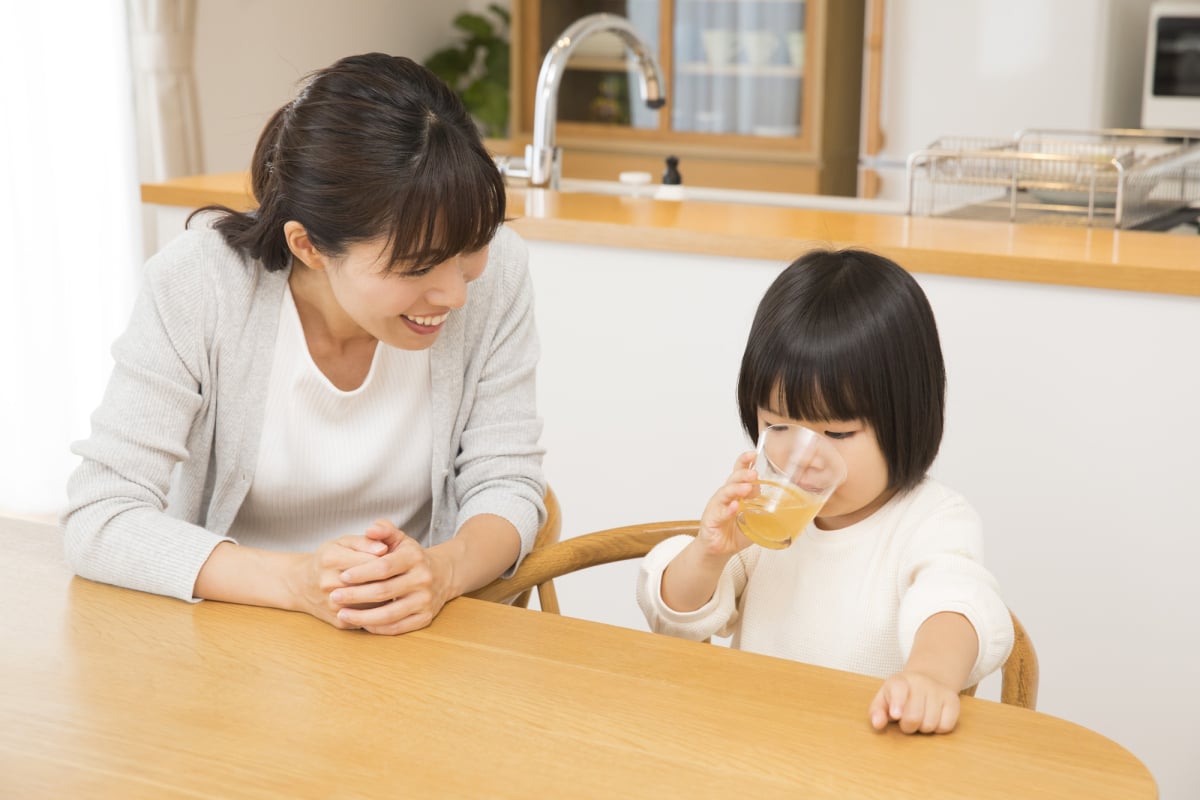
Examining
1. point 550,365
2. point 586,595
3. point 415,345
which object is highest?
point 415,345

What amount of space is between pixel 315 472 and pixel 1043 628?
44.9 inches

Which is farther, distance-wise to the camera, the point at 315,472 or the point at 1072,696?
the point at 1072,696

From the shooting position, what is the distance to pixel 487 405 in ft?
4.73

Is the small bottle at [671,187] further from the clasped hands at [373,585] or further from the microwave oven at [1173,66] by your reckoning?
the microwave oven at [1173,66]

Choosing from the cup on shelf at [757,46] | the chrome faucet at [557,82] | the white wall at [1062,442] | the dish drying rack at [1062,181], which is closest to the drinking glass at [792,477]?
the white wall at [1062,442]

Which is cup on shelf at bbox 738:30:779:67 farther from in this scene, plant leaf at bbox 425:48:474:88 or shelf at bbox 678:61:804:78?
plant leaf at bbox 425:48:474:88

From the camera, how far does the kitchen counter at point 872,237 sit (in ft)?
5.82

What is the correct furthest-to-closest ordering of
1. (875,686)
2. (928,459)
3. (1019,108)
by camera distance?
(1019,108) < (928,459) < (875,686)

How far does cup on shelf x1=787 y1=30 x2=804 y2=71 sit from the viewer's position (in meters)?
4.41

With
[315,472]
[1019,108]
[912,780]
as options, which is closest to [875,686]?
[912,780]

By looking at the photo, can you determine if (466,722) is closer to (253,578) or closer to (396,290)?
(253,578)

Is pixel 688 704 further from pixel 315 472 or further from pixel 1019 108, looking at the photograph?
pixel 1019 108

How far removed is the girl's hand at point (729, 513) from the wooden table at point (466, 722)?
0.14m

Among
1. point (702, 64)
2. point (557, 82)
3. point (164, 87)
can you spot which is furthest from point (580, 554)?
point (702, 64)
